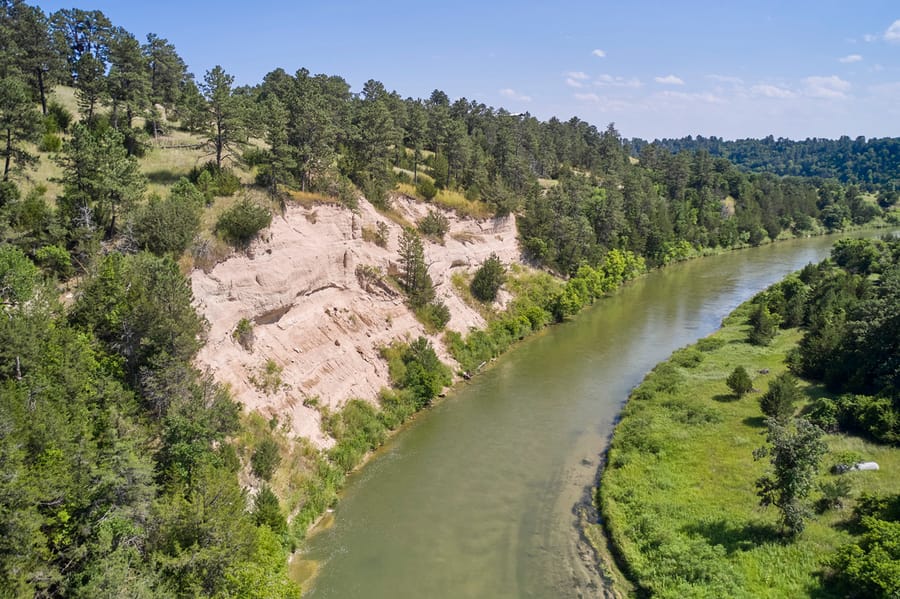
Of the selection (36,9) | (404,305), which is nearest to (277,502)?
(404,305)

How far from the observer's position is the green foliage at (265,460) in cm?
2769

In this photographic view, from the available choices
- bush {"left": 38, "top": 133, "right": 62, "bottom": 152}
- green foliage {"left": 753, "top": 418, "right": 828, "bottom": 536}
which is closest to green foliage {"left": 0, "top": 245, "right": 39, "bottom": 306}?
bush {"left": 38, "top": 133, "right": 62, "bottom": 152}

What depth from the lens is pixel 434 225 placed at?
183ft

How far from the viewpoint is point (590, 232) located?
73.7m

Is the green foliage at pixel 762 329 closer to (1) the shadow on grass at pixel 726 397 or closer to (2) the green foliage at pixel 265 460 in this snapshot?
(1) the shadow on grass at pixel 726 397

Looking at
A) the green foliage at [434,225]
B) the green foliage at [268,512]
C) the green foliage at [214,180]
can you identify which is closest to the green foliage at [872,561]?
the green foliage at [268,512]

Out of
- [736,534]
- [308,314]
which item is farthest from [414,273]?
[736,534]

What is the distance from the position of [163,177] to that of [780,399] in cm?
4476

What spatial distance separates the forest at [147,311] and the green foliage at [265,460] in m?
0.11

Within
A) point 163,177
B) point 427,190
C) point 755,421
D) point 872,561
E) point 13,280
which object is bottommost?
point 755,421

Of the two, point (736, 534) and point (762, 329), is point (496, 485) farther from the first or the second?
point (762, 329)

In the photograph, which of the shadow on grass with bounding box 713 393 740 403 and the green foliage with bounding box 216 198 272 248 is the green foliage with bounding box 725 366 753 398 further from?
the green foliage with bounding box 216 198 272 248

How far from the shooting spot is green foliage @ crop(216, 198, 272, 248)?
35.3 meters

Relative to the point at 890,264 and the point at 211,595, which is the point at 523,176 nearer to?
the point at 890,264
